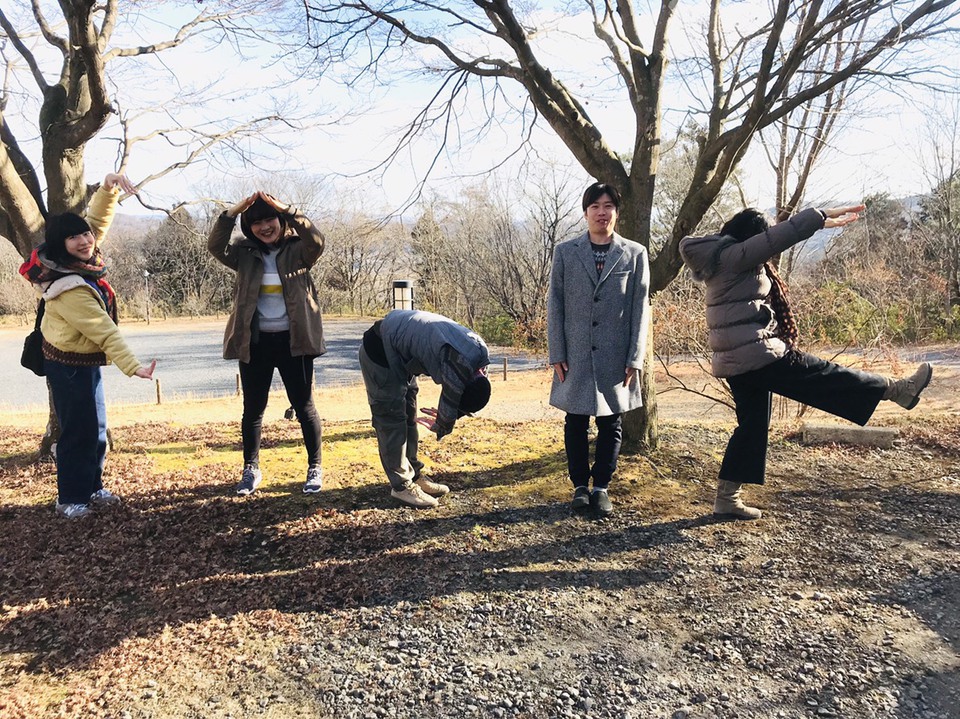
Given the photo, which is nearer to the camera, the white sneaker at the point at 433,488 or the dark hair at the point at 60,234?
the dark hair at the point at 60,234

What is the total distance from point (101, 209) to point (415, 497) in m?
2.71

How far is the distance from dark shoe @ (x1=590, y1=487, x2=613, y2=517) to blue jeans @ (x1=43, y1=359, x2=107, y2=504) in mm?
2995

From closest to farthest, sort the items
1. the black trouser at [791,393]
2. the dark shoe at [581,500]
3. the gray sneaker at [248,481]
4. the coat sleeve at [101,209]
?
1. the black trouser at [791,393]
2. the dark shoe at [581,500]
3. the coat sleeve at [101,209]
4. the gray sneaker at [248,481]

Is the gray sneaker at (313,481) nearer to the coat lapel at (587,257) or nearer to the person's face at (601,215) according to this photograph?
the coat lapel at (587,257)

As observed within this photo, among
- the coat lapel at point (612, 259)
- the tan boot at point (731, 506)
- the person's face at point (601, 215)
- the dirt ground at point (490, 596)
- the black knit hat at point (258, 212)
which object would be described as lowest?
the dirt ground at point (490, 596)

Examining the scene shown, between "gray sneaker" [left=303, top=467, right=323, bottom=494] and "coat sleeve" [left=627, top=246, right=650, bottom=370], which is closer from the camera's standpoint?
"coat sleeve" [left=627, top=246, right=650, bottom=370]

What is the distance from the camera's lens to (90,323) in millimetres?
3395

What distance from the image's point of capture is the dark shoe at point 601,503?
11.6ft

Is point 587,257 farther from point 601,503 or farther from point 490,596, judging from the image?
point 490,596

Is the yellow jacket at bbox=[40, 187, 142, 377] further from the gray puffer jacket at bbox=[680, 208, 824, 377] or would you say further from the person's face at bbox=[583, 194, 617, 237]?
the gray puffer jacket at bbox=[680, 208, 824, 377]

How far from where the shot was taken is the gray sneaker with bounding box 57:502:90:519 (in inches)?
139

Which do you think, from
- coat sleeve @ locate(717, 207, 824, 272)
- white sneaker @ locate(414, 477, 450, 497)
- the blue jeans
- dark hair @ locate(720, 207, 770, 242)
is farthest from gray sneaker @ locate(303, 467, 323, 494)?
dark hair @ locate(720, 207, 770, 242)

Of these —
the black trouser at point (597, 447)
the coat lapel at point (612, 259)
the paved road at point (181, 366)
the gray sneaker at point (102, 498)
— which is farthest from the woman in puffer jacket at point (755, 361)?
the paved road at point (181, 366)

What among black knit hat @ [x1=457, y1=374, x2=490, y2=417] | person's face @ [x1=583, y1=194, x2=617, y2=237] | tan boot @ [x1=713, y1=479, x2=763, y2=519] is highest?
person's face @ [x1=583, y1=194, x2=617, y2=237]
